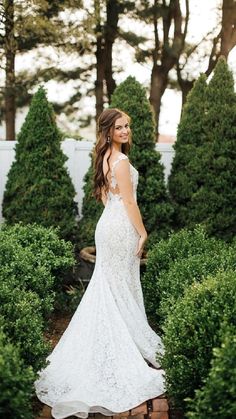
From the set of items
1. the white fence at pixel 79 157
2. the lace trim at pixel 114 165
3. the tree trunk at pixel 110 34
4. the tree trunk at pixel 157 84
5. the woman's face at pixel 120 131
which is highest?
the tree trunk at pixel 110 34

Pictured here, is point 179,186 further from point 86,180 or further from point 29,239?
point 29,239

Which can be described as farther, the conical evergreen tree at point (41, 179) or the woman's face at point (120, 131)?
the conical evergreen tree at point (41, 179)

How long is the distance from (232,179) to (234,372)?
5460 millimetres

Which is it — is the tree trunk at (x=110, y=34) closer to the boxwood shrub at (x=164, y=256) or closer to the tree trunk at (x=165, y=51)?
the tree trunk at (x=165, y=51)

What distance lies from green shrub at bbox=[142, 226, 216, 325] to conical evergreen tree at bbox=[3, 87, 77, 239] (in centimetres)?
213

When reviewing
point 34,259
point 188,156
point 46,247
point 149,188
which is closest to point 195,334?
point 34,259

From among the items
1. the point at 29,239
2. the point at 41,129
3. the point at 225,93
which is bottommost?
the point at 29,239

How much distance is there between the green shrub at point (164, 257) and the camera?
6570 millimetres

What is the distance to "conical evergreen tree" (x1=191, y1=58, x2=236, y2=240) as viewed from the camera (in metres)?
8.62

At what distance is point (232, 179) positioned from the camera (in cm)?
865

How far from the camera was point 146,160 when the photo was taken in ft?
28.6

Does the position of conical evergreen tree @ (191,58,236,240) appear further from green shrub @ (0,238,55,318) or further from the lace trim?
the lace trim

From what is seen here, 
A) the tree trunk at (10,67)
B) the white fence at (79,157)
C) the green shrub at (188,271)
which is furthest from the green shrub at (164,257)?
the tree trunk at (10,67)

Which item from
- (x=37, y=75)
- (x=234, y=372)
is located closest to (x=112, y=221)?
(x=234, y=372)
